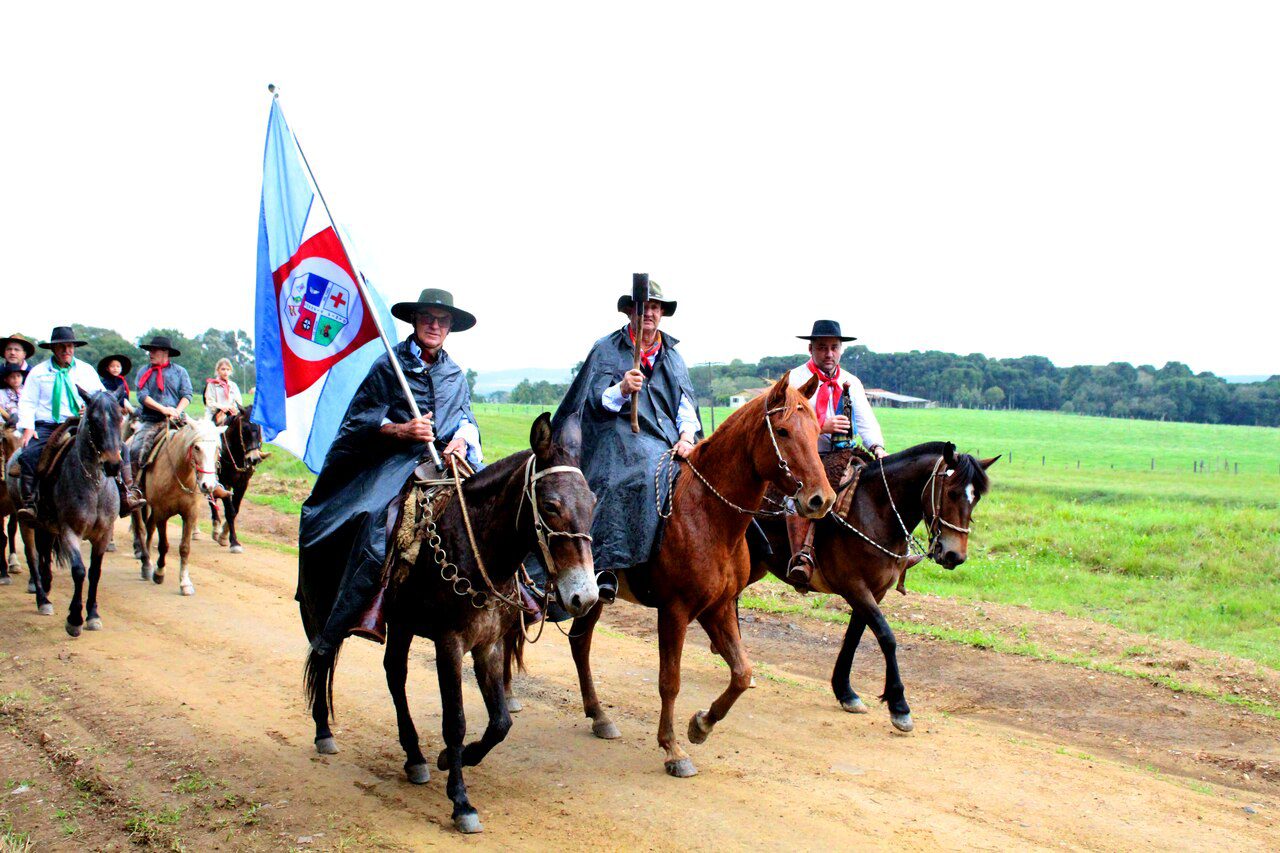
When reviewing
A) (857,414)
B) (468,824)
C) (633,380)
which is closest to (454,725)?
(468,824)

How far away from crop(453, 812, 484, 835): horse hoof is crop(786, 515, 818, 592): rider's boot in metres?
4.20

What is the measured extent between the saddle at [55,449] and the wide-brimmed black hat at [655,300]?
7525 mm

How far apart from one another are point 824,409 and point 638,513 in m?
3.43

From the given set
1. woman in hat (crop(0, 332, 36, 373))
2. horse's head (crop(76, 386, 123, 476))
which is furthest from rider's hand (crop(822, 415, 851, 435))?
woman in hat (crop(0, 332, 36, 373))

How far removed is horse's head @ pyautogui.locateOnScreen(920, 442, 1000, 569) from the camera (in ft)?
28.9

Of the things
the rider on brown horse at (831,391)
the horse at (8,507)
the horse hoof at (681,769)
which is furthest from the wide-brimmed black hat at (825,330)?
the horse at (8,507)

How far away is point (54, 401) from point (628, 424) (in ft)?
29.4

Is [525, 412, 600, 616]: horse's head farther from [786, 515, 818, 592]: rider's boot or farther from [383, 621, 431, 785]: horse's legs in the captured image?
[786, 515, 818, 592]: rider's boot

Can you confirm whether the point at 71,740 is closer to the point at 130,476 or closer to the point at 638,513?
the point at 638,513

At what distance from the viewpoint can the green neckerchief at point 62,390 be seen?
42.1ft

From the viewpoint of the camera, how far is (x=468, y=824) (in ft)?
19.3

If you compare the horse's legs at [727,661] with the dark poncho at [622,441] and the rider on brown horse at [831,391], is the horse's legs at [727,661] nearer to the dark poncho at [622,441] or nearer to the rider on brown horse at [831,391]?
the dark poncho at [622,441]

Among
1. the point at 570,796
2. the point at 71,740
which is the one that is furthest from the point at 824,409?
the point at 71,740

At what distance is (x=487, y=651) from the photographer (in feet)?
20.7
